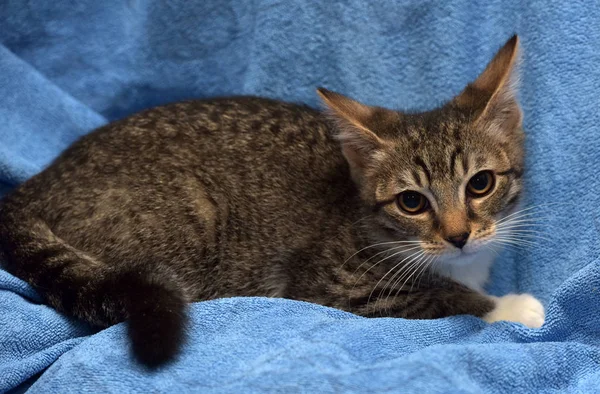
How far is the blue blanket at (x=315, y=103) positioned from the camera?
1.74 m

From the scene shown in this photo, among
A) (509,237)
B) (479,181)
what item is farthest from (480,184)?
(509,237)

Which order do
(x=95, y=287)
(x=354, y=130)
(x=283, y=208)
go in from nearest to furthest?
(x=95, y=287)
(x=354, y=130)
(x=283, y=208)

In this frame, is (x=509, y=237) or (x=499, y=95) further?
(x=509, y=237)

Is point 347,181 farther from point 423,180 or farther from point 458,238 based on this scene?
point 458,238

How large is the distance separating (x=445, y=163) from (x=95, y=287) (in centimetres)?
106

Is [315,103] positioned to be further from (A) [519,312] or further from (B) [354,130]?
(A) [519,312]

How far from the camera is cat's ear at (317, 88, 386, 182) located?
2152 millimetres

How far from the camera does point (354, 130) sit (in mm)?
2186

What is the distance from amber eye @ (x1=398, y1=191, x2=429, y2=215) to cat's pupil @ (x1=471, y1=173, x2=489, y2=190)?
148 millimetres

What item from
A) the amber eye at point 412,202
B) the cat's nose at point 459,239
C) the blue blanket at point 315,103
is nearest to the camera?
the blue blanket at point 315,103

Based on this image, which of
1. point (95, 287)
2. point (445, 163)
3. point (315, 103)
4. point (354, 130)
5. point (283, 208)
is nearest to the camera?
point (95, 287)

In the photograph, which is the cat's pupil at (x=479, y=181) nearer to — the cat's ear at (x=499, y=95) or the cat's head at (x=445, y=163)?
the cat's head at (x=445, y=163)

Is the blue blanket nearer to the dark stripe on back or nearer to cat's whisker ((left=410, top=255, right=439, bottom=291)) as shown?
cat's whisker ((left=410, top=255, right=439, bottom=291))

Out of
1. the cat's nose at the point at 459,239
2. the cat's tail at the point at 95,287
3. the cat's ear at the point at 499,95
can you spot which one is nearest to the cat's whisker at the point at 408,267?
the cat's nose at the point at 459,239
